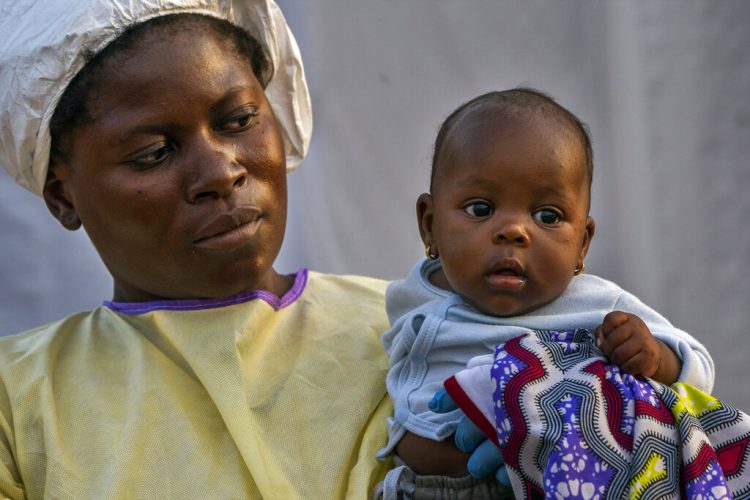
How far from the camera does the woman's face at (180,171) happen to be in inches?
69.1

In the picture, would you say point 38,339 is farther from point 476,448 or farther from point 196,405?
point 476,448

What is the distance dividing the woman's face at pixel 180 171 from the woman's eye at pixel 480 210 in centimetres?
41

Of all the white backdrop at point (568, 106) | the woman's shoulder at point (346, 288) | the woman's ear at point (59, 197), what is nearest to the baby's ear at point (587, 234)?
the woman's shoulder at point (346, 288)

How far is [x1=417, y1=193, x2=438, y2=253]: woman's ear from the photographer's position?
171 cm

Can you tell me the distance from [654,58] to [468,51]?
0.50 m

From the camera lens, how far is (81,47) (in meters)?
1.80

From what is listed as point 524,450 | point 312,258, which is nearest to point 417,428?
point 524,450

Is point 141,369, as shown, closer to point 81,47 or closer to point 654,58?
point 81,47

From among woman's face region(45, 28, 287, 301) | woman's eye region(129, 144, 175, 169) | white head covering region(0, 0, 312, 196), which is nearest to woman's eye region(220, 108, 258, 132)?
woman's face region(45, 28, 287, 301)

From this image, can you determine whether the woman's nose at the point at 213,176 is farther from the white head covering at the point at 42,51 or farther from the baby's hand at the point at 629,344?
the baby's hand at the point at 629,344

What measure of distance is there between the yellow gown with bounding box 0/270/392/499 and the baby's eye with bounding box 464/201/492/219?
386 mm

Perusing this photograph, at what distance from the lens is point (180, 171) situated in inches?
69.2

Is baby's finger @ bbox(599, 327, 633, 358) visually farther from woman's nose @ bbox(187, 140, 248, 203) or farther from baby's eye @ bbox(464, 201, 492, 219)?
woman's nose @ bbox(187, 140, 248, 203)

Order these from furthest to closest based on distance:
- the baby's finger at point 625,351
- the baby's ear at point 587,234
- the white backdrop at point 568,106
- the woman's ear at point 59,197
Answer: the white backdrop at point 568,106, the woman's ear at point 59,197, the baby's ear at point 587,234, the baby's finger at point 625,351
